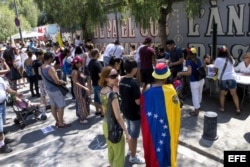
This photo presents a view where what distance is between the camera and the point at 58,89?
20.4 ft

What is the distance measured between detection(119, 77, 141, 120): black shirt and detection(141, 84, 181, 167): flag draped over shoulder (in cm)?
36

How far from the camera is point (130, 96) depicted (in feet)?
13.1

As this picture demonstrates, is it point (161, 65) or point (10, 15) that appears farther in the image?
point (10, 15)

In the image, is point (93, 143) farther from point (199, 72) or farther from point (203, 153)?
point (199, 72)

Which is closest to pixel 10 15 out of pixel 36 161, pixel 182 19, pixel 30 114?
pixel 182 19

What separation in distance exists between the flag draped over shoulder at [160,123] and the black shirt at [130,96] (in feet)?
1.17

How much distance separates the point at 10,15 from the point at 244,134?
1347 inches

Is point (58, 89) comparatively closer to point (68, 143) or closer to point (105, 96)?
point (68, 143)

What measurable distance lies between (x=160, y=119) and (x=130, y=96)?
69 cm

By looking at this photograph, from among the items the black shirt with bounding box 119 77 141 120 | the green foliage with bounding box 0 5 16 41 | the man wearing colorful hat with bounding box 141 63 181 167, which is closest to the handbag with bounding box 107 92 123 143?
the man wearing colorful hat with bounding box 141 63 181 167

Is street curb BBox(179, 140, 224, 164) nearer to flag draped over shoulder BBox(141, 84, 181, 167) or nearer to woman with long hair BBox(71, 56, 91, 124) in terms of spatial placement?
flag draped over shoulder BBox(141, 84, 181, 167)

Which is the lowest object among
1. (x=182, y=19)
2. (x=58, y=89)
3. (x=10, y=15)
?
(x=58, y=89)

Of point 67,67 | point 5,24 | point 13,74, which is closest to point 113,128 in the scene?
point 67,67

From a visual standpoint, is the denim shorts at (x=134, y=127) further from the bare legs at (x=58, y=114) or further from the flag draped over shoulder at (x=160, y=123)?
the bare legs at (x=58, y=114)
